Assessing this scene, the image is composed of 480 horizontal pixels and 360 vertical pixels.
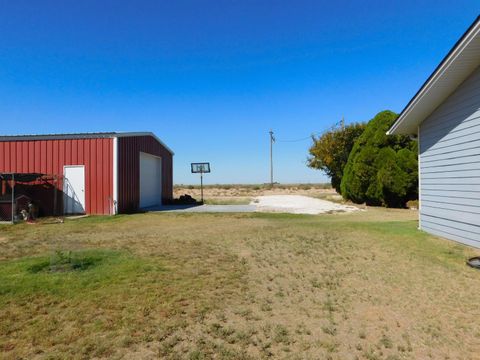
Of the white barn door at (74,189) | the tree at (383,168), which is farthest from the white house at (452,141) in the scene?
the white barn door at (74,189)

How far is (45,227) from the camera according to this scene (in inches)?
432

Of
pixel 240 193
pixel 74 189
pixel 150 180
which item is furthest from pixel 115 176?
pixel 240 193

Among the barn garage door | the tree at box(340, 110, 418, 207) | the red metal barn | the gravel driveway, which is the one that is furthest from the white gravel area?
the red metal barn

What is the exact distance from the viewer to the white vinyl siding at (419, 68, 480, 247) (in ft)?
22.8

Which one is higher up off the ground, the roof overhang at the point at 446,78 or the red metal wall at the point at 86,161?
the roof overhang at the point at 446,78

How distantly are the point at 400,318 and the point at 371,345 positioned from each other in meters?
0.79

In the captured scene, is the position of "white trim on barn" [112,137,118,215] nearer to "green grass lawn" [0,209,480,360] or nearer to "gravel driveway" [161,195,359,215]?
"gravel driveway" [161,195,359,215]

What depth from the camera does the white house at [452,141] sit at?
6.82 m

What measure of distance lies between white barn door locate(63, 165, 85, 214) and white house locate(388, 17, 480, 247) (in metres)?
13.2

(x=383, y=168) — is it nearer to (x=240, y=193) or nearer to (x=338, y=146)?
(x=338, y=146)

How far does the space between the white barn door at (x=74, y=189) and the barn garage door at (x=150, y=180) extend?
12.2 ft

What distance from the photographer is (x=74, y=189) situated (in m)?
14.9

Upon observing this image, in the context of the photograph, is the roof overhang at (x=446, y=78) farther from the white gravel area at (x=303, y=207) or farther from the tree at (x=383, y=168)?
the tree at (x=383, y=168)

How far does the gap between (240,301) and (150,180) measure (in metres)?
16.6
